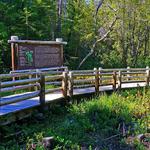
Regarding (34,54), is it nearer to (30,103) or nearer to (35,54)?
(35,54)

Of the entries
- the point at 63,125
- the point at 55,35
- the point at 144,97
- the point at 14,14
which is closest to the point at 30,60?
the point at 144,97

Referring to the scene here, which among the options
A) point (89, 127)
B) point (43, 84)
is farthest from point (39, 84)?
point (89, 127)

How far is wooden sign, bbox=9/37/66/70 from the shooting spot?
15391mm

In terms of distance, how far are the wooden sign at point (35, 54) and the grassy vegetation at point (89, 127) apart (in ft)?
12.5

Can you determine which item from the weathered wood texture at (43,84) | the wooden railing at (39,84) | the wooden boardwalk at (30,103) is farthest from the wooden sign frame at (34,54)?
the wooden boardwalk at (30,103)

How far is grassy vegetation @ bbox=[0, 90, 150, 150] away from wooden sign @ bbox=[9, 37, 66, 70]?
3.80 metres

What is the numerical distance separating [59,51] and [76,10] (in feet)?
54.7

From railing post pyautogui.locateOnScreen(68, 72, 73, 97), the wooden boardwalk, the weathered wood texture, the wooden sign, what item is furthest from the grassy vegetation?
the wooden sign

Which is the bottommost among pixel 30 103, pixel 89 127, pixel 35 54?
pixel 89 127

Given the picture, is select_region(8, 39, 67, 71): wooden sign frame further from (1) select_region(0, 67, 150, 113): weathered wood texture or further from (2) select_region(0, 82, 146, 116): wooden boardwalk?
(2) select_region(0, 82, 146, 116): wooden boardwalk

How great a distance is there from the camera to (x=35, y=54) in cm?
1636

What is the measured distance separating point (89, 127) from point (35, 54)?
649 cm

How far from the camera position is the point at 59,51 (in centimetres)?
1764

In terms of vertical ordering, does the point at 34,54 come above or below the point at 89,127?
above
